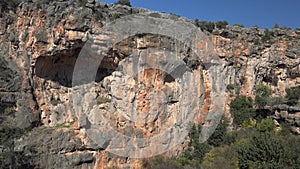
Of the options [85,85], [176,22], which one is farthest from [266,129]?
[85,85]

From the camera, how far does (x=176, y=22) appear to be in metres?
22.2

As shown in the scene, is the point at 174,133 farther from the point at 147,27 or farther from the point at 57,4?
the point at 57,4

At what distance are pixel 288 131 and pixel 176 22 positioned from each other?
12.5 m

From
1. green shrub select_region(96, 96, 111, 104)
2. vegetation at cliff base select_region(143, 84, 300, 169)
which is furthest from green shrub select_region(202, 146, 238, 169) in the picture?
green shrub select_region(96, 96, 111, 104)

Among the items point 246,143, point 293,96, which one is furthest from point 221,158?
point 293,96

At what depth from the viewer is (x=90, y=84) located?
22.1 metres

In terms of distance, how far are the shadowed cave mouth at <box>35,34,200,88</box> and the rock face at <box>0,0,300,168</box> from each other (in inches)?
2.8

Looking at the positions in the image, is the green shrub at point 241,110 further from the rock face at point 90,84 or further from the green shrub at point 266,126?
the rock face at point 90,84

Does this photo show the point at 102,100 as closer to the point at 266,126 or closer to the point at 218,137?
the point at 218,137

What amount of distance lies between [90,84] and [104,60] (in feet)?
7.17

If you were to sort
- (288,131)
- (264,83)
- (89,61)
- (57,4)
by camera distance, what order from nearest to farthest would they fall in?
(57,4), (89,61), (288,131), (264,83)

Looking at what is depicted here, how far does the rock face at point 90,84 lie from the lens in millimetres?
18922

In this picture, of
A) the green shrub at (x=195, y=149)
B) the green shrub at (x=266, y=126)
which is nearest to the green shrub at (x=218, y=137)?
the green shrub at (x=195, y=149)

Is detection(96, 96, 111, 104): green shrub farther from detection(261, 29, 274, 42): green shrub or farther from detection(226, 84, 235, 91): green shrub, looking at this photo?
detection(261, 29, 274, 42): green shrub
